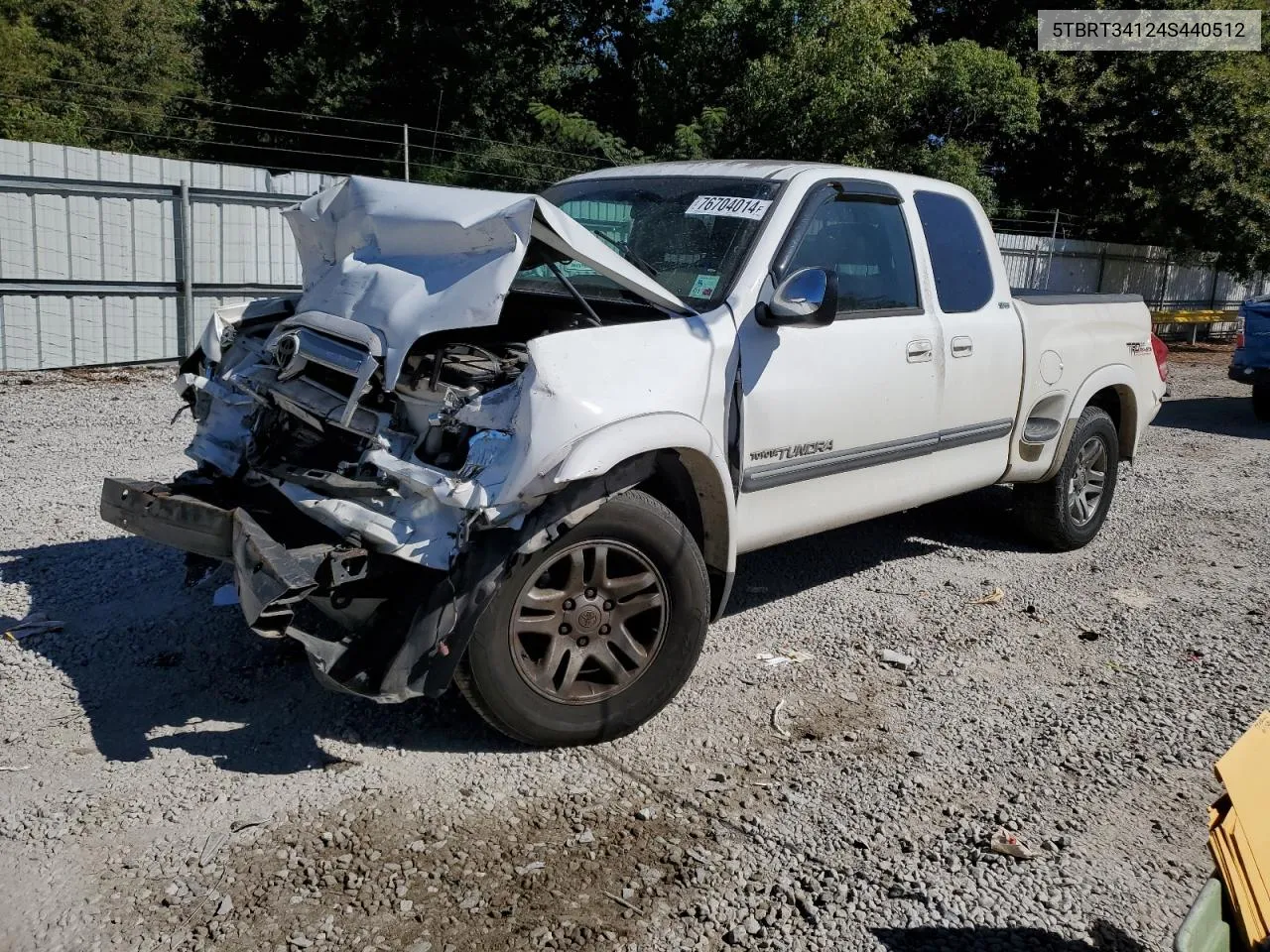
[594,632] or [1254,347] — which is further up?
[1254,347]

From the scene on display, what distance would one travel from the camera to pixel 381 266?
3.84 m

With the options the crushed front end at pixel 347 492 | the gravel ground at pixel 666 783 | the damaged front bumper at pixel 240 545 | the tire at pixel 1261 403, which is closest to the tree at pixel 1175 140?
the tire at pixel 1261 403

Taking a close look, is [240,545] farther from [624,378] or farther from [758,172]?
[758,172]

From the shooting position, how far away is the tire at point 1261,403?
1171 centimetres

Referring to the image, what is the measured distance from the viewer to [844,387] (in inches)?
176

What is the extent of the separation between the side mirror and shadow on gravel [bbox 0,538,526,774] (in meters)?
1.82

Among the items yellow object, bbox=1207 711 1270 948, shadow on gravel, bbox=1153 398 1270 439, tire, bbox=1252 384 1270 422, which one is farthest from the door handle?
tire, bbox=1252 384 1270 422

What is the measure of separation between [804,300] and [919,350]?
3.43 feet

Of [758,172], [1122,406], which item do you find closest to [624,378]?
[758,172]

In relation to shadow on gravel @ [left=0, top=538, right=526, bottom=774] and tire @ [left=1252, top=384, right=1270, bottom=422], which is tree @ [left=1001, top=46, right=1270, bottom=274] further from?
shadow on gravel @ [left=0, top=538, right=526, bottom=774]

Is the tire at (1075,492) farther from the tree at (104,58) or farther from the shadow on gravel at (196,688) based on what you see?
the tree at (104,58)

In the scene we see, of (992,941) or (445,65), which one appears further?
(445,65)

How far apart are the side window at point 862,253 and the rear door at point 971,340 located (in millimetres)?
194

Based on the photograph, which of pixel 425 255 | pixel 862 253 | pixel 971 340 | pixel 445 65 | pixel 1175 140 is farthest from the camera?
pixel 445 65
